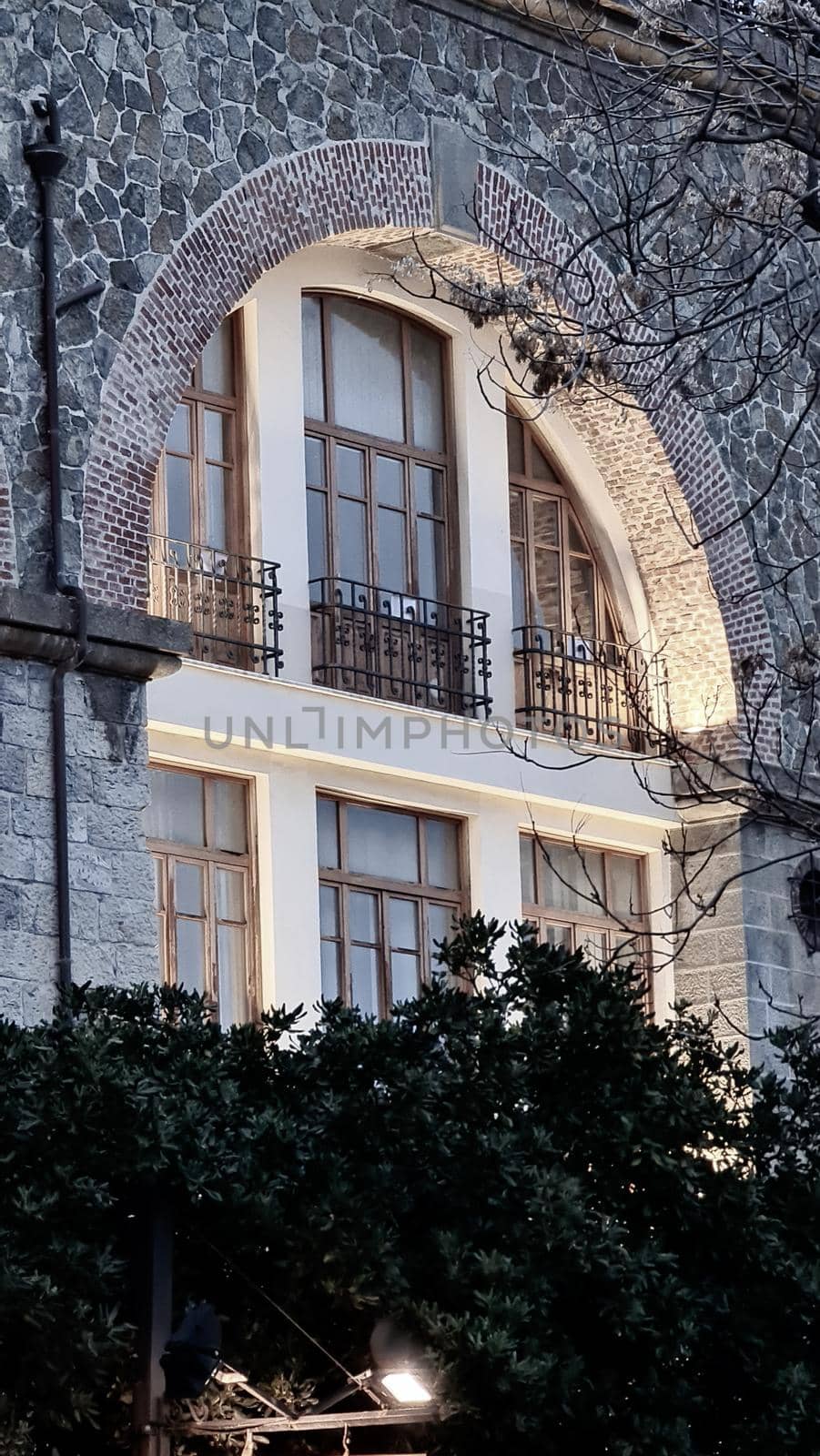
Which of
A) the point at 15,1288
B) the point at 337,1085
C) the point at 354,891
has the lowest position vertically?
the point at 15,1288

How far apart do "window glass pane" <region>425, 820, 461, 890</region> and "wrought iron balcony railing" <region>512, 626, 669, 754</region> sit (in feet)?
3.42

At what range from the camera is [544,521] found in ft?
68.6

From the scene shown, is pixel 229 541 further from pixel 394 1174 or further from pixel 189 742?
pixel 394 1174

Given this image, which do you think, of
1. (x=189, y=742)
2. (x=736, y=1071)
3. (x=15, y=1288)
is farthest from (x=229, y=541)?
(x=15, y=1288)

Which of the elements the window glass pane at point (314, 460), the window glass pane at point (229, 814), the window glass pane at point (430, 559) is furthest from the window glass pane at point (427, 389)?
the window glass pane at point (229, 814)

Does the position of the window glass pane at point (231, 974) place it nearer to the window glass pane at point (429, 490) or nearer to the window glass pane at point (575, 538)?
the window glass pane at point (429, 490)

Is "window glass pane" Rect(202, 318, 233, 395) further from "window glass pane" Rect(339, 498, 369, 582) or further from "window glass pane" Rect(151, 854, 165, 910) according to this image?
"window glass pane" Rect(151, 854, 165, 910)

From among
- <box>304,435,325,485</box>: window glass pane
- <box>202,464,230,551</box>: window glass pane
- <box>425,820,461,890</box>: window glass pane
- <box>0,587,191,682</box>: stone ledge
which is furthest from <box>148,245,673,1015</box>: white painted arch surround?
<box>0,587,191,682</box>: stone ledge

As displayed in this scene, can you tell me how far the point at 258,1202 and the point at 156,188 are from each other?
27.1ft

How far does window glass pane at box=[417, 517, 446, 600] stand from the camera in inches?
781

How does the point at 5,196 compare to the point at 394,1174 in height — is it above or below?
above

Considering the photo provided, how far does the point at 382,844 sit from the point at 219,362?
3.51m

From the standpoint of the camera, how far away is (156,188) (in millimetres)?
17156

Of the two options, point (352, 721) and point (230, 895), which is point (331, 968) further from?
point (352, 721)
